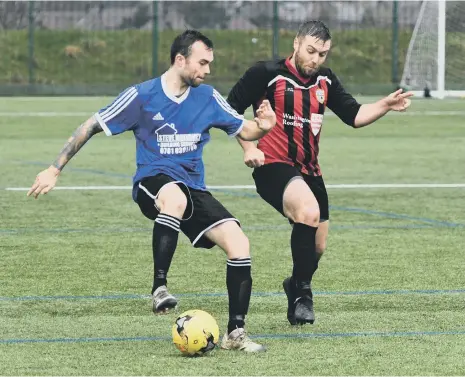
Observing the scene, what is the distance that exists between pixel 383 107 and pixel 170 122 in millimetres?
1581

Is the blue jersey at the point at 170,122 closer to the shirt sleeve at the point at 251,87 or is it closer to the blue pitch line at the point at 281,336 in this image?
the shirt sleeve at the point at 251,87

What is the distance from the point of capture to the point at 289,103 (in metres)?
8.93

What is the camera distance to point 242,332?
7.53 meters

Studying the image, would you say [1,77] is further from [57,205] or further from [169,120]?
[169,120]

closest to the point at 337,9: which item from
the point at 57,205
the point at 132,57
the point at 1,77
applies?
the point at 132,57

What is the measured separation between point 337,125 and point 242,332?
21030mm

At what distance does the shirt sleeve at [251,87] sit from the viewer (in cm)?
905

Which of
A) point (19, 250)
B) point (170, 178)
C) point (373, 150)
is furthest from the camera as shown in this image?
point (373, 150)

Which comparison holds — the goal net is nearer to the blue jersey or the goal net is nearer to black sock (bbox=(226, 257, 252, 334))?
the blue jersey

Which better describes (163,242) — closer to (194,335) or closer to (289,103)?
(194,335)

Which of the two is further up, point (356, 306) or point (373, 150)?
point (356, 306)

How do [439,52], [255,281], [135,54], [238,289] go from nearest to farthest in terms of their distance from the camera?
1. [238,289]
2. [255,281]
3. [439,52]
4. [135,54]

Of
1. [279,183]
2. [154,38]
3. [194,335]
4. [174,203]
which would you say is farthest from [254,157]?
[154,38]

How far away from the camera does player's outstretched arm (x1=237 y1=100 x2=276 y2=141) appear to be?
8172 mm
